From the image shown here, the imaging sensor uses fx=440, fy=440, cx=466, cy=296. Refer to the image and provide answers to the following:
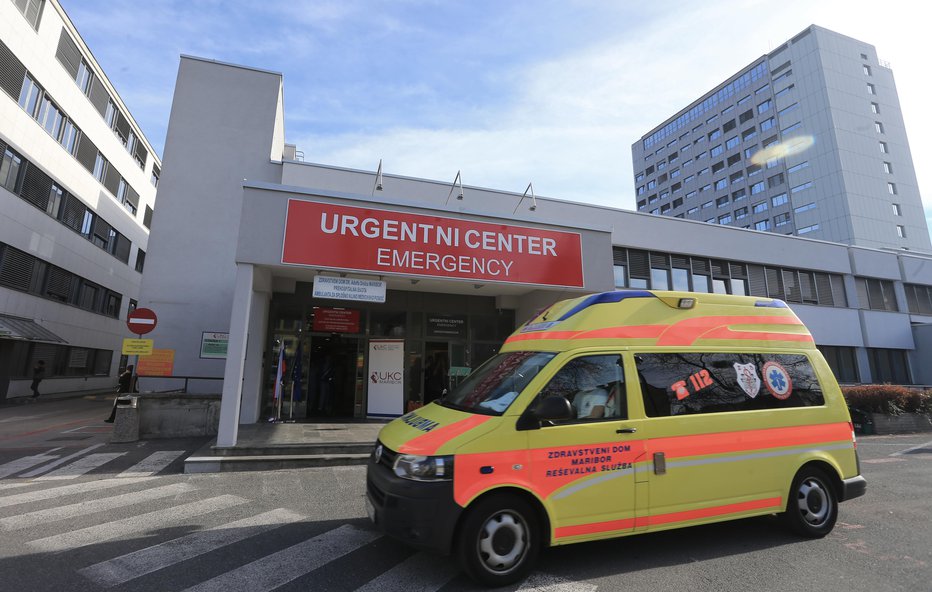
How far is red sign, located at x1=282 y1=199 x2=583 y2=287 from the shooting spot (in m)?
8.99

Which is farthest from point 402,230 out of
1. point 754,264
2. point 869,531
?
point 754,264

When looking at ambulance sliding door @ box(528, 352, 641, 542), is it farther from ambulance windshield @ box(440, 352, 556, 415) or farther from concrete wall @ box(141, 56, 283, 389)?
concrete wall @ box(141, 56, 283, 389)

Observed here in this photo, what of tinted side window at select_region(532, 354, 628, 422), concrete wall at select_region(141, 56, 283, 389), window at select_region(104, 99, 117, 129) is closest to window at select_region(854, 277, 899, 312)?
tinted side window at select_region(532, 354, 628, 422)

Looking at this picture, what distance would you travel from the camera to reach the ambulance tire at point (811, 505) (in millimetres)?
4645

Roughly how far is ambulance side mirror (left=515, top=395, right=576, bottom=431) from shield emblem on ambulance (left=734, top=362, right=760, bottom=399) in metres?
2.23

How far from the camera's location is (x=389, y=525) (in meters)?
3.66

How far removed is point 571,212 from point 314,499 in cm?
1370

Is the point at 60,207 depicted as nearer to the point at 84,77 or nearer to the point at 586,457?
the point at 84,77

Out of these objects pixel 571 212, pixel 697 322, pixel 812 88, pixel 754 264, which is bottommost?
pixel 697 322

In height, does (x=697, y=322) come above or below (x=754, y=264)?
below

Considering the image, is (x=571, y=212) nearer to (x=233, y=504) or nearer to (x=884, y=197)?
(x=233, y=504)

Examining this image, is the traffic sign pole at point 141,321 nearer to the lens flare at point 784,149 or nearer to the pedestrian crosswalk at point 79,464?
the pedestrian crosswalk at point 79,464

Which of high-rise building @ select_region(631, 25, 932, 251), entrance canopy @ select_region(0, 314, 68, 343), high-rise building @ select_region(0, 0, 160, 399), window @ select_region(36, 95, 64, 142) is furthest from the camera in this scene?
high-rise building @ select_region(631, 25, 932, 251)

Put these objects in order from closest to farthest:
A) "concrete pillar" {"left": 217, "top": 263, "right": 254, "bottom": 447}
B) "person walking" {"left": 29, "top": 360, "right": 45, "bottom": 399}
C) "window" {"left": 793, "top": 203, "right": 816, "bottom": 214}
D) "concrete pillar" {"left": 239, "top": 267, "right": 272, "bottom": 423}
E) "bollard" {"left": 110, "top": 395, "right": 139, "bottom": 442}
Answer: "concrete pillar" {"left": 217, "top": 263, "right": 254, "bottom": 447} < "bollard" {"left": 110, "top": 395, "right": 139, "bottom": 442} < "concrete pillar" {"left": 239, "top": 267, "right": 272, "bottom": 423} < "person walking" {"left": 29, "top": 360, "right": 45, "bottom": 399} < "window" {"left": 793, "top": 203, "right": 816, "bottom": 214}
